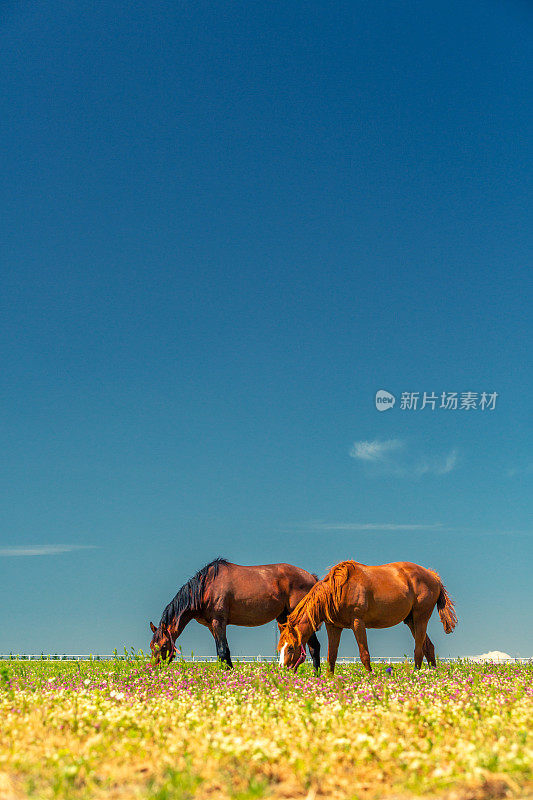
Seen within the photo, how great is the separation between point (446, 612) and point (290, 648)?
4.54m

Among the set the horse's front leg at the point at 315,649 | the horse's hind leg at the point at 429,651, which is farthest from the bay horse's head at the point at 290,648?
the horse's hind leg at the point at 429,651

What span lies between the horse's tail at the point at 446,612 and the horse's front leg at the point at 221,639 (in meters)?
5.82

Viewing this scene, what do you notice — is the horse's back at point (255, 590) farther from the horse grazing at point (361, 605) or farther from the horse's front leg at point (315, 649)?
the horse grazing at point (361, 605)

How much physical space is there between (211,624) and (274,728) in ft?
35.0

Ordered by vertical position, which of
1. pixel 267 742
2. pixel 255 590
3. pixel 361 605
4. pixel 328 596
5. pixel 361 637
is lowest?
pixel 255 590

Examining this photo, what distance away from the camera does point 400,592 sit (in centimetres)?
1527

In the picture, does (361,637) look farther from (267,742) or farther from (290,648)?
(267,742)

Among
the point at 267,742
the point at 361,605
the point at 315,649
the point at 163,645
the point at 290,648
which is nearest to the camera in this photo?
the point at 267,742

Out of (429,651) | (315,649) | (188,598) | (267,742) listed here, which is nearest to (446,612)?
(429,651)

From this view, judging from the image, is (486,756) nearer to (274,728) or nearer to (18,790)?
(274,728)

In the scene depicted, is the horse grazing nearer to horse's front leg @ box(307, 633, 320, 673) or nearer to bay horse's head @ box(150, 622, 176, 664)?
horse's front leg @ box(307, 633, 320, 673)

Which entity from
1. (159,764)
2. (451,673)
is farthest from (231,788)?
(451,673)

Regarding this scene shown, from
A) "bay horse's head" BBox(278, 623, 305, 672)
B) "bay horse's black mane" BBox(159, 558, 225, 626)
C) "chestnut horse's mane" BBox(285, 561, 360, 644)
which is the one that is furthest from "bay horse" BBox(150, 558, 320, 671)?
"chestnut horse's mane" BBox(285, 561, 360, 644)

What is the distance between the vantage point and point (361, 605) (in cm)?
1441
